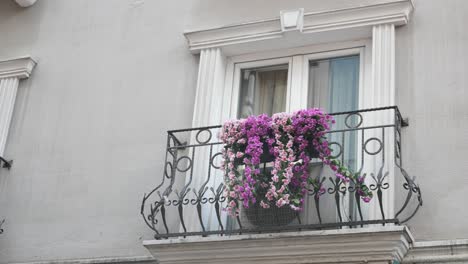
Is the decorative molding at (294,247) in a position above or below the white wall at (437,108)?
below

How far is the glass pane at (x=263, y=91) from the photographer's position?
922 cm

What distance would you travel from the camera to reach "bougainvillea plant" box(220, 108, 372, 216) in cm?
788

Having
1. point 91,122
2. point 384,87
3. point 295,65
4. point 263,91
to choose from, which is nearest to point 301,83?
point 295,65

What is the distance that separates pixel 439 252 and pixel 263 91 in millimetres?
2702

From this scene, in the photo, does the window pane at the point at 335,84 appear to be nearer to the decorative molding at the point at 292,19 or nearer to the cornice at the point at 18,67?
the decorative molding at the point at 292,19

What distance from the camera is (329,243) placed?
7.55 m

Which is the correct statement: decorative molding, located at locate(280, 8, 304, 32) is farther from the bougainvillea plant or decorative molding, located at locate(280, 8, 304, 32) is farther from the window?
the bougainvillea plant

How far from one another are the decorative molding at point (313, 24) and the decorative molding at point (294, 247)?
7.57ft

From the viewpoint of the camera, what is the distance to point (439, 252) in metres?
7.52

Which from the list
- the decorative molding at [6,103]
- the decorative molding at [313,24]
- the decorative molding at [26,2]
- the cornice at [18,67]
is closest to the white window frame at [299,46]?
the decorative molding at [313,24]

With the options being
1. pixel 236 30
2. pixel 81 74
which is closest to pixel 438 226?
pixel 236 30

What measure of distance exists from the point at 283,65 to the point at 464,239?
283 cm

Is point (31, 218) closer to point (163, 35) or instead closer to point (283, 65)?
point (163, 35)

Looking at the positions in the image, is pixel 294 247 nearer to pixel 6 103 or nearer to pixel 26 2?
pixel 6 103
